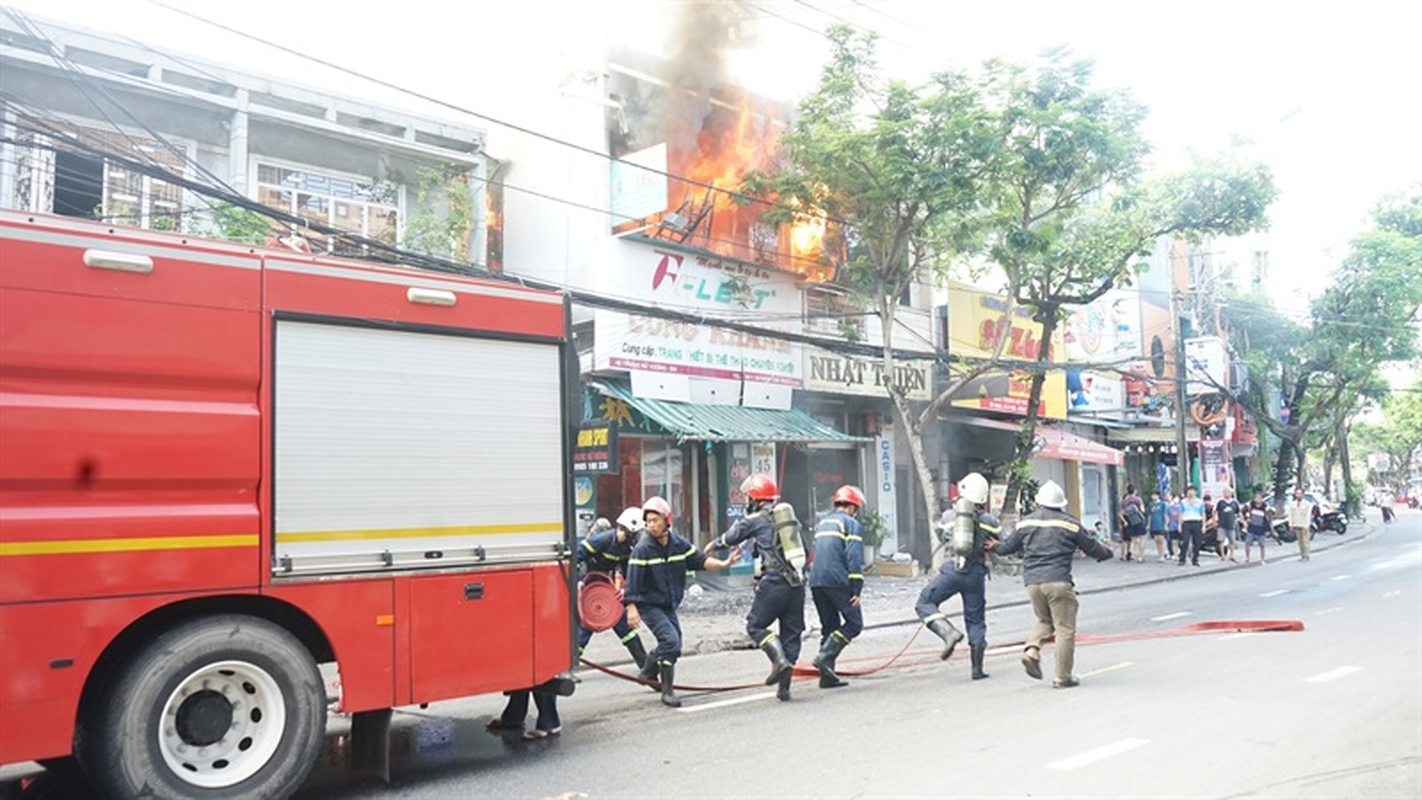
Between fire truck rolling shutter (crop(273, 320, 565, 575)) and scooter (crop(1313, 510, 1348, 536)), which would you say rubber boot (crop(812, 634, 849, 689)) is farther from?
scooter (crop(1313, 510, 1348, 536))

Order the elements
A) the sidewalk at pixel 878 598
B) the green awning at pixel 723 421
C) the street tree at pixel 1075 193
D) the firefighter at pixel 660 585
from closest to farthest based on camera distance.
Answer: the firefighter at pixel 660 585, the sidewalk at pixel 878 598, the green awning at pixel 723 421, the street tree at pixel 1075 193

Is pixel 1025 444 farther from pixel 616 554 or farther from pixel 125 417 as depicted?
pixel 125 417

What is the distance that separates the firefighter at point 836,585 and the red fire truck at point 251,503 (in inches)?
119

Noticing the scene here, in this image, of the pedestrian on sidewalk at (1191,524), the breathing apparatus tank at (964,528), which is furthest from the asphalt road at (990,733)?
the pedestrian on sidewalk at (1191,524)

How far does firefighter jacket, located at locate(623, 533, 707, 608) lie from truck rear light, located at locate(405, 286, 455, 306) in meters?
2.85

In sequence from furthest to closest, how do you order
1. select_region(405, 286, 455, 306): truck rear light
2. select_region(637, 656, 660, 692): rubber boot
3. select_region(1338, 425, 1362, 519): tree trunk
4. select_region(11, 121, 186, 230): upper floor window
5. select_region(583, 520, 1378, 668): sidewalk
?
select_region(1338, 425, 1362, 519): tree trunk → select_region(11, 121, 186, 230): upper floor window → select_region(583, 520, 1378, 668): sidewalk → select_region(637, 656, 660, 692): rubber boot → select_region(405, 286, 455, 306): truck rear light

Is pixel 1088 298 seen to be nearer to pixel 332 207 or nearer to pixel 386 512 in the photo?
pixel 332 207

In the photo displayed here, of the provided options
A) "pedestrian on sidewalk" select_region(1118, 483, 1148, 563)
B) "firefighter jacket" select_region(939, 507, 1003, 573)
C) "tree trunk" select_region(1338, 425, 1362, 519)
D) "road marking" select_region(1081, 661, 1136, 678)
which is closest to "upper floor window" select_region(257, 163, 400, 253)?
"firefighter jacket" select_region(939, 507, 1003, 573)

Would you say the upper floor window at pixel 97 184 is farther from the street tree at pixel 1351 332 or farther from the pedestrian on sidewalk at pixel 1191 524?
the street tree at pixel 1351 332

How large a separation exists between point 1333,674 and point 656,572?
18.6 feet

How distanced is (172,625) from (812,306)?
1662 centimetres

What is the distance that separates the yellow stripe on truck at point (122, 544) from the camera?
4.51 meters

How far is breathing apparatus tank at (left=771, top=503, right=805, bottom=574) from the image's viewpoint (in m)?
8.26

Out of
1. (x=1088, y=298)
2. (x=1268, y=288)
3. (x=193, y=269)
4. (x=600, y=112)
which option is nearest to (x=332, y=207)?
(x=600, y=112)
